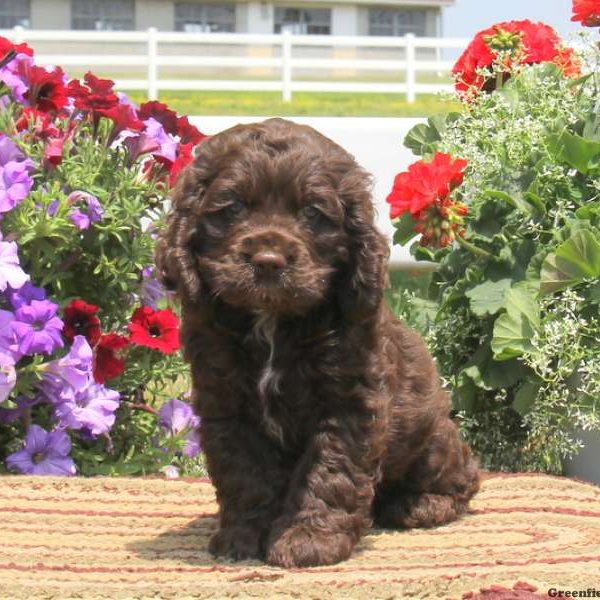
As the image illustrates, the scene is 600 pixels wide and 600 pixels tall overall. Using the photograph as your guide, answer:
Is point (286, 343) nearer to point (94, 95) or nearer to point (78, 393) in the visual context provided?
point (78, 393)

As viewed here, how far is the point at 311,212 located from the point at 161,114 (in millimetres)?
2423

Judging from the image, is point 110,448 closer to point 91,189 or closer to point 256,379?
point 91,189

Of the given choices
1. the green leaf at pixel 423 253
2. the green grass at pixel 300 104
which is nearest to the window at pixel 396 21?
the green grass at pixel 300 104

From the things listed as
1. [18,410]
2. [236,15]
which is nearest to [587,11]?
[18,410]

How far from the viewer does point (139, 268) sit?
555 cm

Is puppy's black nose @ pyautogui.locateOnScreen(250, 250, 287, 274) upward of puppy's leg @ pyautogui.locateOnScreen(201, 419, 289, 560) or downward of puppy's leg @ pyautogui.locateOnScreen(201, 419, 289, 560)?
upward

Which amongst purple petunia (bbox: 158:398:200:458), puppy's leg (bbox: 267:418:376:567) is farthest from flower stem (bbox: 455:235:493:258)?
puppy's leg (bbox: 267:418:376:567)

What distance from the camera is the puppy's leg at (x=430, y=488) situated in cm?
442

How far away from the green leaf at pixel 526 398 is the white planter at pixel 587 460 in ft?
0.85

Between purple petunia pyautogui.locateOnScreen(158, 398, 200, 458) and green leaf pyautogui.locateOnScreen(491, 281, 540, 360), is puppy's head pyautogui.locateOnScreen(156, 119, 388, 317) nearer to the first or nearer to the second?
green leaf pyautogui.locateOnScreen(491, 281, 540, 360)

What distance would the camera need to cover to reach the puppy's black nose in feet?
11.5

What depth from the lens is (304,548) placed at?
380 cm

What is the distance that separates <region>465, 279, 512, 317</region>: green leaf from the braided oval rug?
67cm

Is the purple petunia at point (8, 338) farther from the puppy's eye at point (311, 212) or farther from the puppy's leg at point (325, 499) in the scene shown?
the puppy's eye at point (311, 212)
